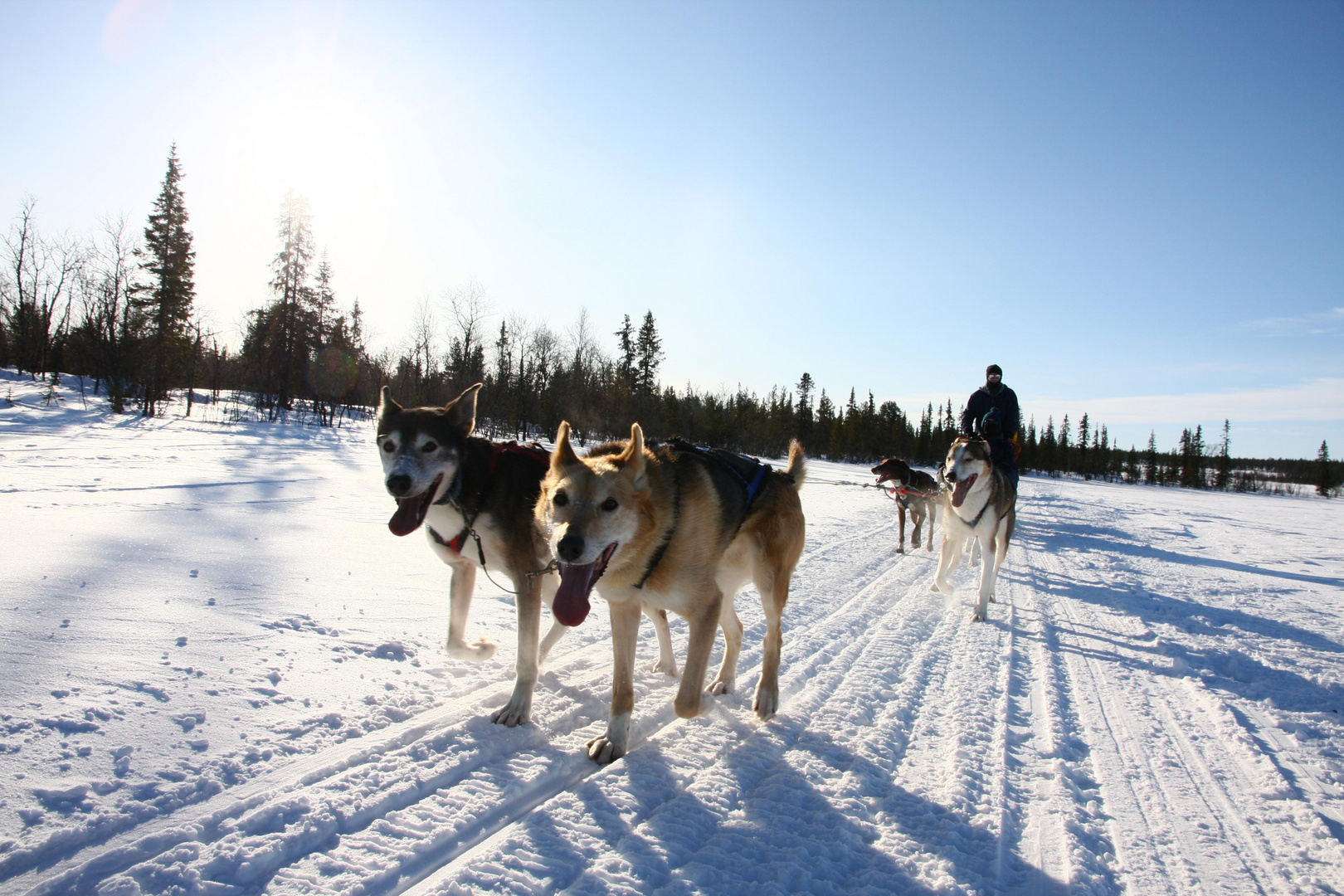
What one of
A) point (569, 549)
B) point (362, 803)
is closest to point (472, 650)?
point (362, 803)

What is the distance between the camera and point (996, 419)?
828 cm

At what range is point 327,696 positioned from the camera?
10.7 ft

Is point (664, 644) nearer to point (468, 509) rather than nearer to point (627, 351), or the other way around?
point (468, 509)

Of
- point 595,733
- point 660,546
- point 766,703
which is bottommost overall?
point 595,733

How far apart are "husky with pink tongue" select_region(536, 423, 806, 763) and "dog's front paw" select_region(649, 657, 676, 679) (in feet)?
1.19

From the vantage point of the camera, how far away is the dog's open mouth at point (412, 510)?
3449 mm

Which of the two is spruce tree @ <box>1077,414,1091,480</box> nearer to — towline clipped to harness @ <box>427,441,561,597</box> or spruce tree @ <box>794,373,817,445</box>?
spruce tree @ <box>794,373,817,445</box>

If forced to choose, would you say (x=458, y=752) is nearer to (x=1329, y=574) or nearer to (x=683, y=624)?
(x=683, y=624)

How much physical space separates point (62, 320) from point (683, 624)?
5115 centimetres

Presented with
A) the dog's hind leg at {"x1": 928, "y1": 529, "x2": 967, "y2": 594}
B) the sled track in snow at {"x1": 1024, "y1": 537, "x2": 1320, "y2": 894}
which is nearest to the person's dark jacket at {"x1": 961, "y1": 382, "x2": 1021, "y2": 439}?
the dog's hind leg at {"x1": 928, "y1": 529, "x2": 967, "y2": 594}

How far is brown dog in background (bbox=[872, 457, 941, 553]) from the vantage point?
401 inches

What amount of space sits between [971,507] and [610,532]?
5442 millimetres

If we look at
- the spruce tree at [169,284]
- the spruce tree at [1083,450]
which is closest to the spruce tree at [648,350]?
the spruce tree at [169,284]

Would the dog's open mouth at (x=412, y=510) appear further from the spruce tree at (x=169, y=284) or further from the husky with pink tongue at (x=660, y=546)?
the spruce tree at (x=169, y=284)
